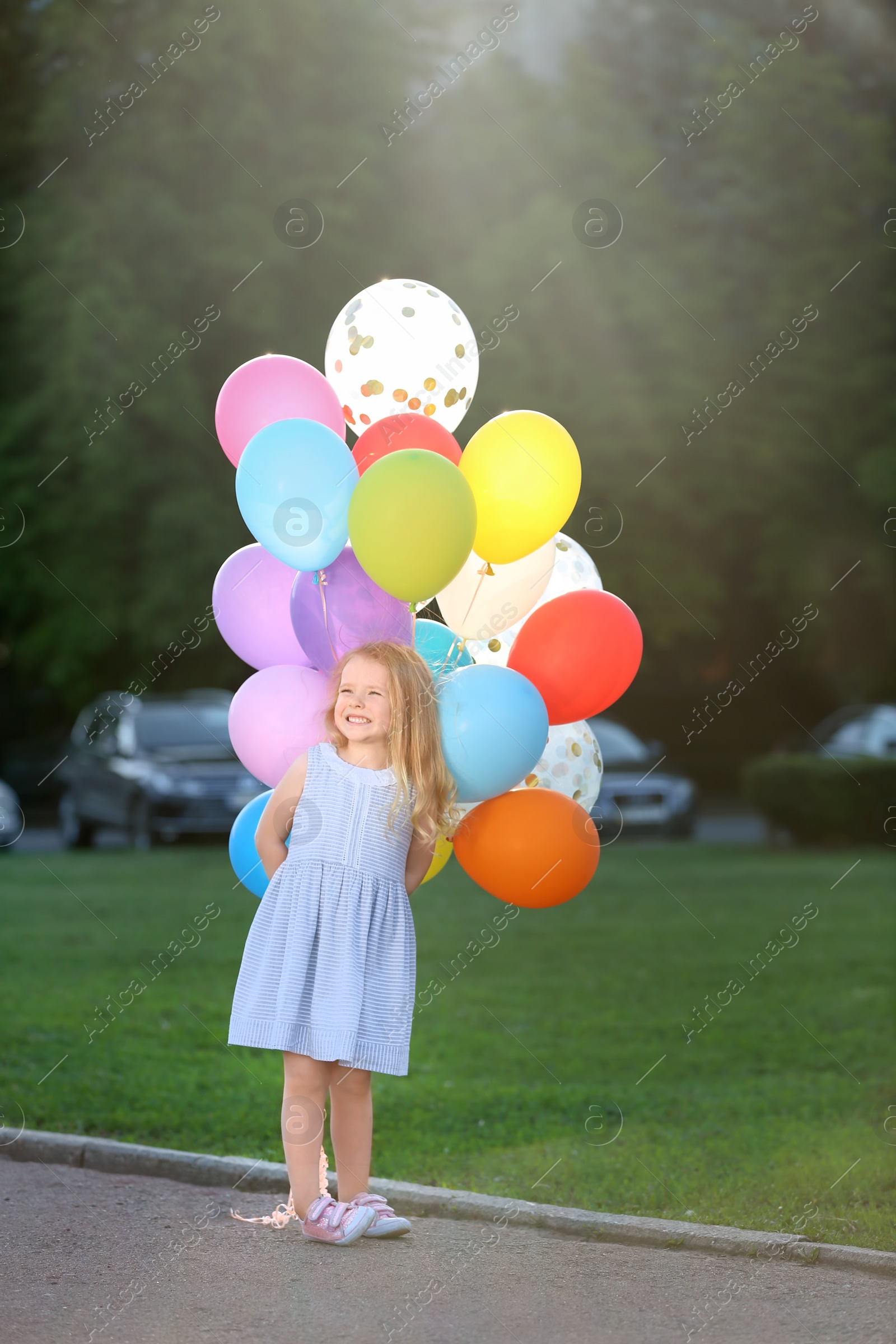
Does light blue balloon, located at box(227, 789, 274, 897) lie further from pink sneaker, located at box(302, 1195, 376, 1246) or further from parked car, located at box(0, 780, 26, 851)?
parked car, located at box(0, 780, 26, 851)

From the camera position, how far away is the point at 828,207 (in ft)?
72.1

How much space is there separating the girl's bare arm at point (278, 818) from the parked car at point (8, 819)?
1268 centimetres

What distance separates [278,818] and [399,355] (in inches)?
61.5

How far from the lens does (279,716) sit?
4.55 metres

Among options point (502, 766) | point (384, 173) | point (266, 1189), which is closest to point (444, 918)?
point (266, 1189)

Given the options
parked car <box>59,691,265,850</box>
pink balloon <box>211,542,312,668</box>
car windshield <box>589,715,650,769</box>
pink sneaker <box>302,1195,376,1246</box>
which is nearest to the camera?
pink sneaker <box>302,1195,376,1246</box>

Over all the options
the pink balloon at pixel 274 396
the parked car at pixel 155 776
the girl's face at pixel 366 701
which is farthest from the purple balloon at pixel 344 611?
the parked car at pixel 155 776

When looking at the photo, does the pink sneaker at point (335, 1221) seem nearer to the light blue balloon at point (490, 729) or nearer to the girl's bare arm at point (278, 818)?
the girl's bare arm at point (278, 818)

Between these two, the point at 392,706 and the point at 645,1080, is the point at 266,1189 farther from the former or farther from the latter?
the point at 645,1080

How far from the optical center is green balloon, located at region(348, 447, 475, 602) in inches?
161

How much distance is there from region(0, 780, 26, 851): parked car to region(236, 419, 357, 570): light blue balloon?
504 inches

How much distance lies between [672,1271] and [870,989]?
16.4ft

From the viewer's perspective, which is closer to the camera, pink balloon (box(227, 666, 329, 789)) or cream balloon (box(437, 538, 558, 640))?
pink balloon (box(227, 666, 329, 789))

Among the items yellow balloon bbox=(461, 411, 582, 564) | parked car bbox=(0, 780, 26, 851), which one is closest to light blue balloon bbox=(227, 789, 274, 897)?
yellow balloon bbox=(461, 411, 582, 564)
